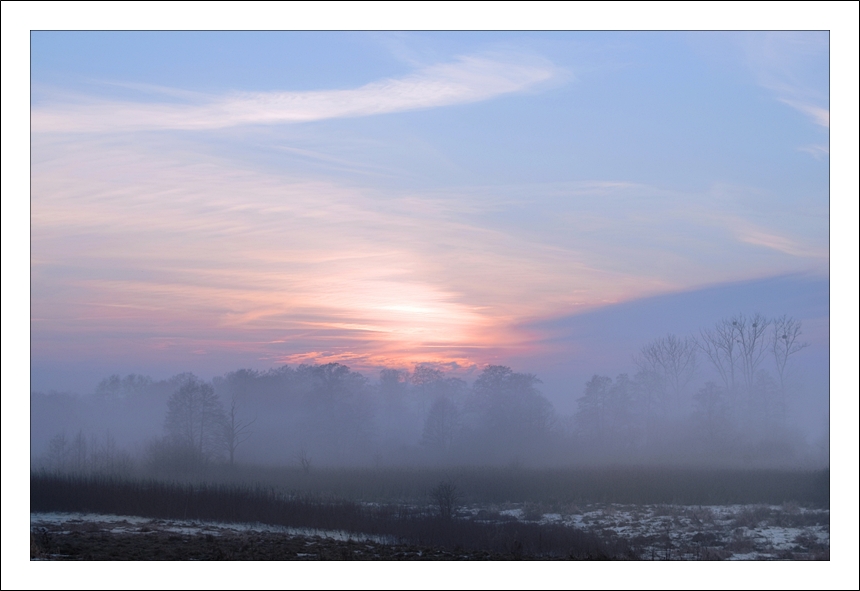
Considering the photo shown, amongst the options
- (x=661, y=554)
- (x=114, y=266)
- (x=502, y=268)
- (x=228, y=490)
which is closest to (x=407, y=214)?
(x=502, y=268)

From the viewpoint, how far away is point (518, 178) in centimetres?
1232

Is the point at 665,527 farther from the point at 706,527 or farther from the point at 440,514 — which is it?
the point at 440,514

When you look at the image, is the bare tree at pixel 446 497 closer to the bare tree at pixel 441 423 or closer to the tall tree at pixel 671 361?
the bare tree at pixel 441 423

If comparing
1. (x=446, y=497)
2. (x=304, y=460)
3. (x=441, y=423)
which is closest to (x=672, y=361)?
(x=441, y=423)

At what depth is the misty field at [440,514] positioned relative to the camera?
34.4ft

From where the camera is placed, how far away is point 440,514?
11.9m

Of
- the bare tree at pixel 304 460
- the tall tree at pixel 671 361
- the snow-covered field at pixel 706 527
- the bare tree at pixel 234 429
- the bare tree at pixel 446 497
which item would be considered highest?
the tall tree at pixel 671 361

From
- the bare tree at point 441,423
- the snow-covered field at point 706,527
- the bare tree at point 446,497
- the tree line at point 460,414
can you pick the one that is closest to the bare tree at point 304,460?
the tree line at point 460,414

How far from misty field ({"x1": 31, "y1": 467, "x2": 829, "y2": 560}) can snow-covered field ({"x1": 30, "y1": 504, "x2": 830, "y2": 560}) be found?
19 millimetres

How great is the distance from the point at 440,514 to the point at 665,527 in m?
3.27

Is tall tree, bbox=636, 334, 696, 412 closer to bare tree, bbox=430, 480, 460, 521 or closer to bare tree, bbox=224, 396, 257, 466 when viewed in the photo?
bare tree, bbox=430, 480, 460, 521

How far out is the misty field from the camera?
10500 millimetres

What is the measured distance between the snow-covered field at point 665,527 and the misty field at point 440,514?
19 mm

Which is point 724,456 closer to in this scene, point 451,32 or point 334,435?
point 334,435
